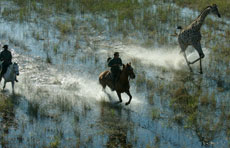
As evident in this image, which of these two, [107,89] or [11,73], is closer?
[11,73]

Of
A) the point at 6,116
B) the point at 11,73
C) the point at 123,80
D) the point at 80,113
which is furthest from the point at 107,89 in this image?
the point at 6,116

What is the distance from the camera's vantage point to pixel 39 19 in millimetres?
22422

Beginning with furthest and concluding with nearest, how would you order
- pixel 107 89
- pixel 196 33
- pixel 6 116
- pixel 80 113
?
pixel 196 33, pixel 107 89, pixel 80 113, pixel 6 116

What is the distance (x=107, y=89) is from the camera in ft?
47.2

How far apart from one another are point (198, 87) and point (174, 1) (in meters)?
13.1

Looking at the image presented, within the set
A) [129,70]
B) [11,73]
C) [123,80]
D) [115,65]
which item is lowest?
[123,80]

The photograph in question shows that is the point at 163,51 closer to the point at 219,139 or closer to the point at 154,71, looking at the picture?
the point at 154,71

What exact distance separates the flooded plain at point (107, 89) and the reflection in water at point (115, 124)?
0.09 ft

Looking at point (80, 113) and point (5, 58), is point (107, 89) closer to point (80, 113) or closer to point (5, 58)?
point (80, 113)

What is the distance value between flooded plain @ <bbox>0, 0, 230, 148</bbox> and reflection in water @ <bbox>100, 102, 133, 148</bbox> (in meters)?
0.03

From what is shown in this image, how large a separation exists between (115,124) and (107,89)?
2985 mm

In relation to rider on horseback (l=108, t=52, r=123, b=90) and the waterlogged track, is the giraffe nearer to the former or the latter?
the waterlogged track

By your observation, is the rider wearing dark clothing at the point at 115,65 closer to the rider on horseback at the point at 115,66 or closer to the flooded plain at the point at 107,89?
the rider on horseback at the point at 115,66

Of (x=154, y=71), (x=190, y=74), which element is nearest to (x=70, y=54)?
(x=154, y=71)
